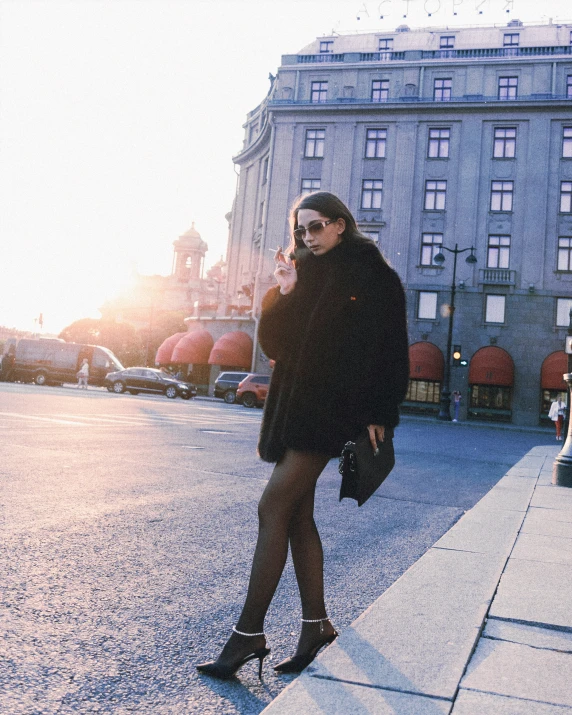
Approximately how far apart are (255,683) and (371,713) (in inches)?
24.4

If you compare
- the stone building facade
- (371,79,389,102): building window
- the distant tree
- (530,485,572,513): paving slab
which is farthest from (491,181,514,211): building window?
the distant tree

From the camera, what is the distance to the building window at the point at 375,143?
39.7 metres

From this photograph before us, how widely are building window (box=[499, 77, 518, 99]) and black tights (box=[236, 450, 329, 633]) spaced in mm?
39684

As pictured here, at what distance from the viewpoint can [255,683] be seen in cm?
254

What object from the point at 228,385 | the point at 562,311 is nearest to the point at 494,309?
the point at 562,311

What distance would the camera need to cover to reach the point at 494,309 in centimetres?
3641

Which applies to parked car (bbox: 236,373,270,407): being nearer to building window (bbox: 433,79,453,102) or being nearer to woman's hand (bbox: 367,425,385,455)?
building window (bbox: 433,79,453,102)

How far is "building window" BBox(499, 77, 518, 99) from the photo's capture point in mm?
37969

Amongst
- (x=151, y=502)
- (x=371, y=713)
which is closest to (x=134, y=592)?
(x=371, y=713)

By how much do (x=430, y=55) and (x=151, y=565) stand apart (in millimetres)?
41010

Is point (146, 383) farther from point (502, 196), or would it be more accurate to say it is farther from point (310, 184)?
point (502, 196)

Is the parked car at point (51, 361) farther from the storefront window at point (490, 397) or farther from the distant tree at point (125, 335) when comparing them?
the distant tree at point (125, 335)

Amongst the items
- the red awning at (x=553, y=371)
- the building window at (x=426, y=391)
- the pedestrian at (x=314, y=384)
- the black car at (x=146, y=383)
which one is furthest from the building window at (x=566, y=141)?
the pedestrian at (x=314, y=384)

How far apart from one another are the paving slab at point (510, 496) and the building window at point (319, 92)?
1415 inches
